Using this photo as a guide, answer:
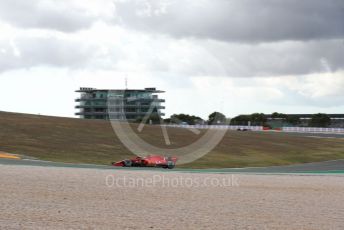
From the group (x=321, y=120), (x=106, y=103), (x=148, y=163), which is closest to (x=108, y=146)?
(x=148, y=163)

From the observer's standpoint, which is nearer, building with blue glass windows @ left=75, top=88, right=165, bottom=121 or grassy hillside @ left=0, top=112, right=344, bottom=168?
grassy hillside @ left=0, top=112, right=344, bottom=168

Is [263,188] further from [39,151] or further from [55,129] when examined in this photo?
[55,129]

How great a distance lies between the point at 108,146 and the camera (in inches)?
1743

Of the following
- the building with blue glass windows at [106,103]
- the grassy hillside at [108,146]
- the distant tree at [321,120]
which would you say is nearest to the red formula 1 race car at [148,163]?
the grassy hillside at [108,146]

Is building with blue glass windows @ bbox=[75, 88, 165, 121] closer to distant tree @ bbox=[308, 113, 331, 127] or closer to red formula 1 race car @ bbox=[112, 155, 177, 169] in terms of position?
distant tree @ bbox=[308, 113, 331, 127]

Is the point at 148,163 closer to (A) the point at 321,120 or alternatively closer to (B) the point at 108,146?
(B) the point at 108,146

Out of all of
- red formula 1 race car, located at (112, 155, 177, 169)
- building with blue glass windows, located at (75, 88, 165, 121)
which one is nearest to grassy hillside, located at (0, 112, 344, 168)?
red formula 1 race car, located at (112, 155, 177, 169)

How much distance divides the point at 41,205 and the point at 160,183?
→ 22.2 ft

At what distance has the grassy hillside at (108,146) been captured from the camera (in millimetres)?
37375

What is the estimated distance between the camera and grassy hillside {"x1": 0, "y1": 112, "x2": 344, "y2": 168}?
3738cm

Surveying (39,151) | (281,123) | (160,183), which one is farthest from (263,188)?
(281,123)

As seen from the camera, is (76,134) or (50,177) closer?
(50,177)

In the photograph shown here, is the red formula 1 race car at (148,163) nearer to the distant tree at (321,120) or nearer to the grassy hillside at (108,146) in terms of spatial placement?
the grassy hillside at (108,146)

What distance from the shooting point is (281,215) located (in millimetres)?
11688
